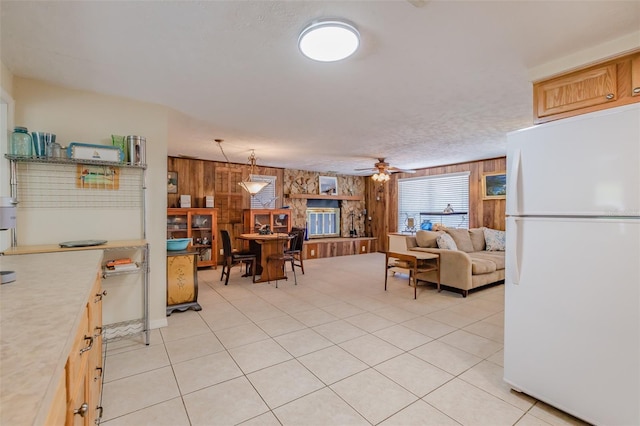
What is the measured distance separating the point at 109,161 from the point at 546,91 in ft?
11.9

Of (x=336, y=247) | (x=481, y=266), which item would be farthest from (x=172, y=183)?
(x=481, y=266)

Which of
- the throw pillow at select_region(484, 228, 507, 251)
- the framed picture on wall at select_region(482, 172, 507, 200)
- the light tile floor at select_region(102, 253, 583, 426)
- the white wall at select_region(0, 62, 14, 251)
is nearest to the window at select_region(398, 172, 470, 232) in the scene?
the framed picture on wall at select_region(482, 172, 507, 200)

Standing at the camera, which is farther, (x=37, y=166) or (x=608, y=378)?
(x=37, y=166)

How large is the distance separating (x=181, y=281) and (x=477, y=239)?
519 cm

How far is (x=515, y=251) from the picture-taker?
1936 mm

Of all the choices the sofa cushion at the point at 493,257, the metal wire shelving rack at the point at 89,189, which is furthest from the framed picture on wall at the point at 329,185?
the metal wire shelving rack at the point at 89,189

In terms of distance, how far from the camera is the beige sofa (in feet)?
13.8

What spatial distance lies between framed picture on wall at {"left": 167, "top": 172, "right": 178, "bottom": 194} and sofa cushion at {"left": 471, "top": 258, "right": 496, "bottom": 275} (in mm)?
5736

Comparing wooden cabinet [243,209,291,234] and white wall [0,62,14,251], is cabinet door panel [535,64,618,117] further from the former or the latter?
wooden cabinet [243,209,291,234]

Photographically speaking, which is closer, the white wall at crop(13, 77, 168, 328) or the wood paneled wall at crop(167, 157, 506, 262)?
the white wall at crop(13, 77, 168, 328)

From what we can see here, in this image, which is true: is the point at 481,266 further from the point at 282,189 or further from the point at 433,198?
the point at 282,189

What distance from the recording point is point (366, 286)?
188 inches

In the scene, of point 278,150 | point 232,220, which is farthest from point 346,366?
point 232,220

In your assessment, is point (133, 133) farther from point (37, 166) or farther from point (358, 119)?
point (358, 119)
